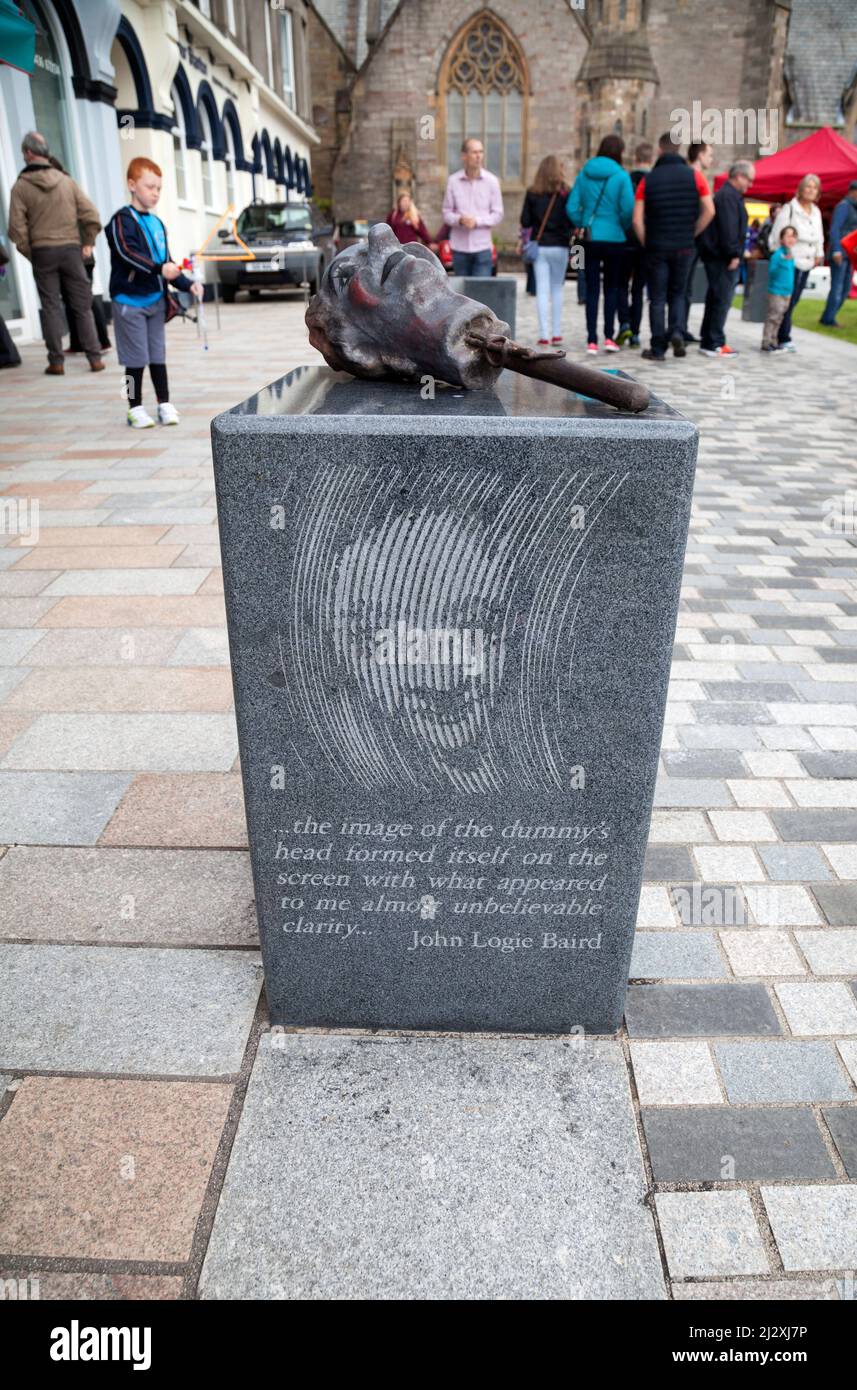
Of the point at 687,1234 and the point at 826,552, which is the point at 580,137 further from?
the point at 687,1234

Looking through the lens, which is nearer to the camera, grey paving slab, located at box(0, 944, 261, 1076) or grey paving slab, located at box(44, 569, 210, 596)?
grey paving slab, located at box(0, 944, 261, 1076)

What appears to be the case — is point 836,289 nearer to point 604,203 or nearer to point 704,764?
point 604,203

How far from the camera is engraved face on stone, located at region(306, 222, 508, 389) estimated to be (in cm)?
223

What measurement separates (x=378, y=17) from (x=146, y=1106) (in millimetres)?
52551

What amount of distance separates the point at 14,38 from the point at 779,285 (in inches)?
358

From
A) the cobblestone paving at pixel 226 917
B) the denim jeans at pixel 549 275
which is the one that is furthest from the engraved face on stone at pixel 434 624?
the denim jeans at pixel 549 275

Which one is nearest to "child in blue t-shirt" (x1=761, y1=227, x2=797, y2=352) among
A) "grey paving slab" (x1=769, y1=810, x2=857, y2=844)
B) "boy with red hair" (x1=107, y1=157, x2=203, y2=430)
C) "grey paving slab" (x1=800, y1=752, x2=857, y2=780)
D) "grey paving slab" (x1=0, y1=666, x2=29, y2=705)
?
"boy with red hair" (x1=107, y1=157, x2=203, y2=430)

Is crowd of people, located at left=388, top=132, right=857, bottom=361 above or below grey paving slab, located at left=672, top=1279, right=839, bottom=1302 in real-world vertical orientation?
above

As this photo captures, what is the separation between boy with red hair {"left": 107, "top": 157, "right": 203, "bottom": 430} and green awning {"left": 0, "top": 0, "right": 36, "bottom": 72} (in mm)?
2226

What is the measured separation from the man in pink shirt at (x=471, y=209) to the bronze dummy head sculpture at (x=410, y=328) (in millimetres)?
9754

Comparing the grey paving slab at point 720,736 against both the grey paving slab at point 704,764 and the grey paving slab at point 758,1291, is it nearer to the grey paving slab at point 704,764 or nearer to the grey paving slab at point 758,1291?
the grey paving slab at point 704,764

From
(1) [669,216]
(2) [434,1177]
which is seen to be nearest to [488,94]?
(1) [669,216]

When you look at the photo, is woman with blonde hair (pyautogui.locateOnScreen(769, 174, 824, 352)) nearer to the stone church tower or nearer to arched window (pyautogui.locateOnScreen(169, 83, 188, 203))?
arched window (pyautogui.locateOnScreen(169, 83, 188, 203))
